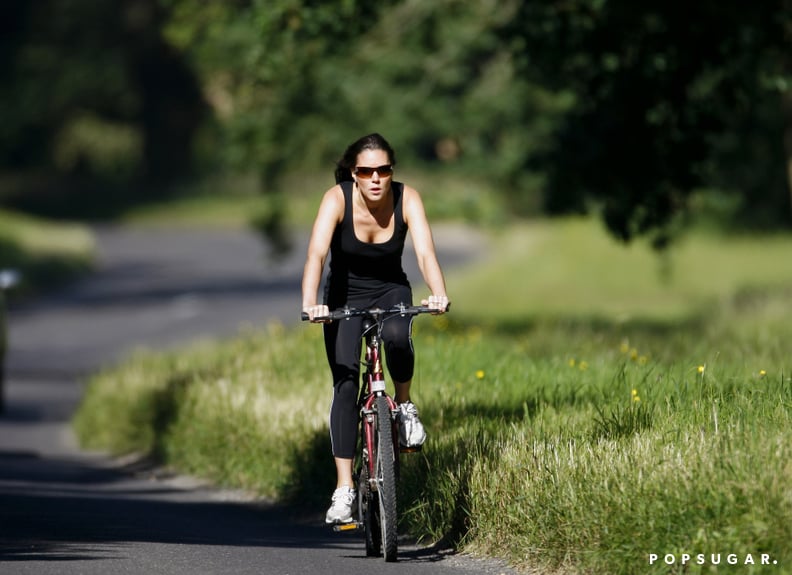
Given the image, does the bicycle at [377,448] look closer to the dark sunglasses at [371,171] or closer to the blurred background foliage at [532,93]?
the dark sunglasses at [371,171]

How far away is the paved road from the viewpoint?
8094 millimetres

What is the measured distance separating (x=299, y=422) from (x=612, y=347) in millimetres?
4678

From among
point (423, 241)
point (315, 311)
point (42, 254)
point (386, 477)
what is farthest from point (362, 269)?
point (42, 254)

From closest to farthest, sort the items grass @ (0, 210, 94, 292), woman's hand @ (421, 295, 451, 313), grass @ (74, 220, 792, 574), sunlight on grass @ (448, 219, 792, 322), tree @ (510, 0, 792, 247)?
grass @ (74, 220, 792, 574)
woman's hand @ (421, 295, 451, 313)
tree @ (510, 0, 792, 247)
sunlight on grass @ (448, 219, 792, 322)
grass @ (0, 210, 94, 292)

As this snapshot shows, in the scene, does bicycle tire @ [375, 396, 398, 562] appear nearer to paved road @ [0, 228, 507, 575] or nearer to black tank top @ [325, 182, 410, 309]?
paved road @ [0, 228, 507, 575]

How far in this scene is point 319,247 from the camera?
8.07m

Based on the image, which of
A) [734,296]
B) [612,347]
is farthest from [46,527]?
[734,296]

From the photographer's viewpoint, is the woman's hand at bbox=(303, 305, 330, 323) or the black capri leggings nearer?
the woman's hand at bbox=(303, 305, 330, 323)

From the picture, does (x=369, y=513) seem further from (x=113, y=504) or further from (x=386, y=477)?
(x=113, y=504)

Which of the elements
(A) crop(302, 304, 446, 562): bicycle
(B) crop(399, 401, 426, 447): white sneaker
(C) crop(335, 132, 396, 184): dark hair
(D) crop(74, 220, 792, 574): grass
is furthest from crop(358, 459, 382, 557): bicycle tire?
(C) crop(335, 132, 396, 184): dark hair

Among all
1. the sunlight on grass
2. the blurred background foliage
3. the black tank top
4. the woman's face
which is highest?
the blurred background foliage

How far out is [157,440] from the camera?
13.6 meters

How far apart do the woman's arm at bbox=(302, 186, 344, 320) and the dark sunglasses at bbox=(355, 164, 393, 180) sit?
147mm

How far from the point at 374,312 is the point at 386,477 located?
0.72m
